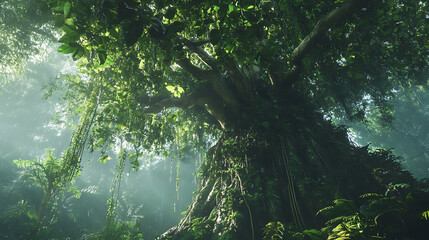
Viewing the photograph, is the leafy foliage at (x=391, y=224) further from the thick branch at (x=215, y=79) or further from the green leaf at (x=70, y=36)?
the thick branch at (x=215, y=79)

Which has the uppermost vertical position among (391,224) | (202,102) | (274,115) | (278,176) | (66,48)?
(202,102)

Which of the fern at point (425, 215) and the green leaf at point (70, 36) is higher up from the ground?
the green leaf at point (70, 36)

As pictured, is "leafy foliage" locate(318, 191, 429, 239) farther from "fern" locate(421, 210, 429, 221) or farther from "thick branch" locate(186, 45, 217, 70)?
"thick branch" locate(186, 45, 217, 70)

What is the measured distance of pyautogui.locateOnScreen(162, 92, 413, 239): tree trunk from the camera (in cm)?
371

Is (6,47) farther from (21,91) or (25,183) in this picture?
(21,91)

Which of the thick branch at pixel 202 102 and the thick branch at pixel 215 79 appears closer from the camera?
the thick branch at pixel 215 79

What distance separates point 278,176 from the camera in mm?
4398

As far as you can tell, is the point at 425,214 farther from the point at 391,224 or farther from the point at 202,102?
the point at 202,102

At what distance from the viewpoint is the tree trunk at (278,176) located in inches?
146

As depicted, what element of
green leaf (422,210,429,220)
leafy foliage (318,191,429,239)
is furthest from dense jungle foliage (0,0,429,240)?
green leaf (422,210,429,220)

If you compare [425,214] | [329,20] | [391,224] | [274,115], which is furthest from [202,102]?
[425,214]

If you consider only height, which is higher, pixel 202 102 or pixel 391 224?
pixel 202 102

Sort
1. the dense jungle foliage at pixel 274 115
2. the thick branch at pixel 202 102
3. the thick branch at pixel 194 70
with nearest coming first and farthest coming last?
the dense jungle foliage at pixel 274 115, the thick branch at pixel 194 70, the thick branch at pixel 202 102

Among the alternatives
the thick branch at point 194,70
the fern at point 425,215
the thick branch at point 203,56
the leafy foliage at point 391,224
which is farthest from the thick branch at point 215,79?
the fern at point 425,215
